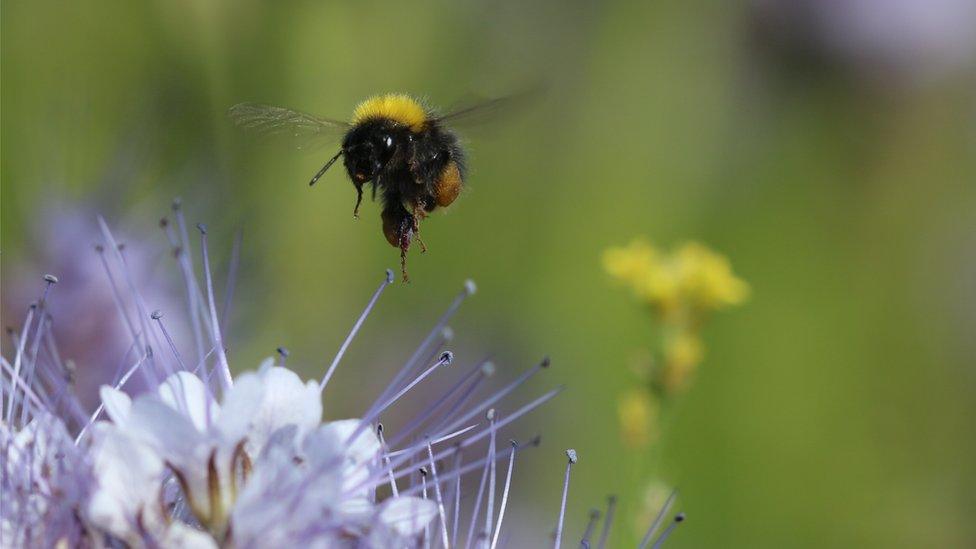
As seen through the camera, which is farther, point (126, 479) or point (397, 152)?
point (397, 152)

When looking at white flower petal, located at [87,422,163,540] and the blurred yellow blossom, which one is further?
the blurred yellow blossom

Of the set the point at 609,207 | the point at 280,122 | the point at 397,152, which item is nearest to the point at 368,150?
the point at 397,152

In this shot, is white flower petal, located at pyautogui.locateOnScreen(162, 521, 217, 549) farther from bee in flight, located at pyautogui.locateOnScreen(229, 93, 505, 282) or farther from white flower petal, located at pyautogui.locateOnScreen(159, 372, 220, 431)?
bee in flight, located at pyautogui.locateOnScreen(229, 93, 505, 282)

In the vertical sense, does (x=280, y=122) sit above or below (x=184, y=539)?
above

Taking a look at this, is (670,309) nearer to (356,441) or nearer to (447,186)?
(447,186)

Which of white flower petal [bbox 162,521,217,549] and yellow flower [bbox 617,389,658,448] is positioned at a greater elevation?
yellow flower [bbox 617,389,658,448]

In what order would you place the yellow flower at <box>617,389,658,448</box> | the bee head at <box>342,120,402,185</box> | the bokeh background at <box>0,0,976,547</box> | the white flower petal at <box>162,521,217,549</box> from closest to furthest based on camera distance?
the white flower petal at <box>162,521,217,549</box> → the bee head at <box>342,120,402,185</box> → the yellow flower at <box>617,389,658,448</box> → the bokeh background at <box>0,0,976,547</box>

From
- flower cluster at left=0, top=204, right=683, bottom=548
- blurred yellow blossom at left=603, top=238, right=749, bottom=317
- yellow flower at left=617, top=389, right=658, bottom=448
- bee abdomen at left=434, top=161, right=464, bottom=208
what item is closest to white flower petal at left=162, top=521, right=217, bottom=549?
flower cluster at left=0, top=204, right=683, bottom=548

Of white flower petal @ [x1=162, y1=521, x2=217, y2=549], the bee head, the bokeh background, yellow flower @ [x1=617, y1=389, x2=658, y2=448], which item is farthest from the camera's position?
the bokeh background

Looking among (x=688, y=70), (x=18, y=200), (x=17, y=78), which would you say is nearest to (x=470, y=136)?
(x=18, y=200)
